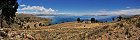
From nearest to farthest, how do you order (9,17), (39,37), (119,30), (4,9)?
(119,30) → (39,37) → (4,9) → (9,17)

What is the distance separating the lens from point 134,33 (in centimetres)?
2642

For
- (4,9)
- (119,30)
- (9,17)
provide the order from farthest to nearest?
(9,17), (4,9), (119,30)

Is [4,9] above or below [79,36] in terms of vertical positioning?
above

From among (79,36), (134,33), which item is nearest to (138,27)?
(134,33)

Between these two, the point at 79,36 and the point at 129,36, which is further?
the point at 79,36

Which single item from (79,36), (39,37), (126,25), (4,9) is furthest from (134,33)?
(4,9)

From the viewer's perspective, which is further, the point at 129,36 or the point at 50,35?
the point at 50,35

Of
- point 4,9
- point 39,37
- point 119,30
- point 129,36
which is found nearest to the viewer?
point 129,36

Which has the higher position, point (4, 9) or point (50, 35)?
point (4, 9)

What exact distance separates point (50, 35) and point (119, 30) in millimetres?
8088

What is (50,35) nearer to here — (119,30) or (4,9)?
(119,30)

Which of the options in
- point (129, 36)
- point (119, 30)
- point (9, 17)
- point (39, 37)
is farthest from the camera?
point (9, 17)

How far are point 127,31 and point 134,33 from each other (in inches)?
30.1

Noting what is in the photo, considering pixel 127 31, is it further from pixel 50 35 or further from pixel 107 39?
pixel 50 35
